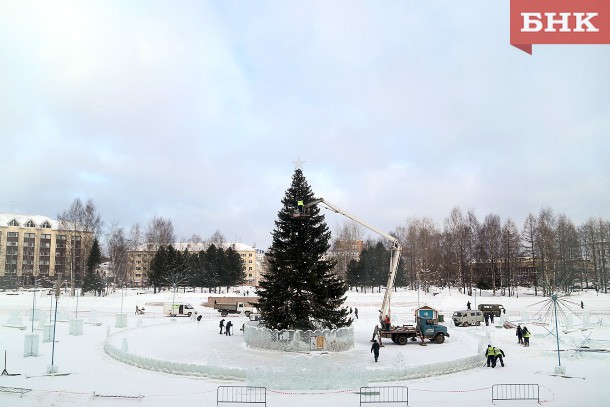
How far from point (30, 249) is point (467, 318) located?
102563 millimetres

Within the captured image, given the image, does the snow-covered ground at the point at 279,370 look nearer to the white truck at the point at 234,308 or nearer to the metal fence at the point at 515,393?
the metal fence at the point at 515,393

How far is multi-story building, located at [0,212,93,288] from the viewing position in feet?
347

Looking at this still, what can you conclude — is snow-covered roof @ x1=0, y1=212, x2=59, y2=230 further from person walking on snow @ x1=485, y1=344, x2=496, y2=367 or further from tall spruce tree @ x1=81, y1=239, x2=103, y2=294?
person walking on snow @ x1=485, y1=344, x2=496, y2=367

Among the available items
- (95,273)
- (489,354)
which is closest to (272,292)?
(489,354)

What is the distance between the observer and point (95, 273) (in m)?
81.6

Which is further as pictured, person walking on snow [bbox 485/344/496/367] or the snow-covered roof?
the snow-covered roof

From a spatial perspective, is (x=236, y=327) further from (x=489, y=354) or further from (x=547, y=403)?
(x=547, y=403)

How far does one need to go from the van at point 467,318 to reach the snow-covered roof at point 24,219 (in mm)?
96052

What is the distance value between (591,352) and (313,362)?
16258mm

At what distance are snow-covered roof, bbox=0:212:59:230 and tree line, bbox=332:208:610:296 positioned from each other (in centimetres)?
7097

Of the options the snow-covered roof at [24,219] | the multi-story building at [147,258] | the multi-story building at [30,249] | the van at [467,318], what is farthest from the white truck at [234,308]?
the snow-covered roof at [24,219]

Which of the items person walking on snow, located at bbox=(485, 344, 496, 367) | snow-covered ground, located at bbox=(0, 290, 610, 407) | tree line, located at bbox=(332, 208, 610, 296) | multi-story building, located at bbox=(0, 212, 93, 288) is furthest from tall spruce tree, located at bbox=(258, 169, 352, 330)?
multi-story building, located at bbox=(0, 212, 93, 288)

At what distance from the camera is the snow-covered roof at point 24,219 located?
4364 inches

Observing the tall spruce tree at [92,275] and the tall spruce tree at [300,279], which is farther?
the tall spruce tree at [92,275]
